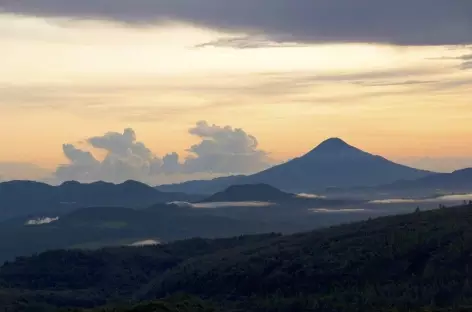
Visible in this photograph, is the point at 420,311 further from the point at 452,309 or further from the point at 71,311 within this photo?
the point at 71,311

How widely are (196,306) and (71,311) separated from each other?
22665mm

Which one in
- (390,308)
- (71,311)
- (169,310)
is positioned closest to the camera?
(169,310)

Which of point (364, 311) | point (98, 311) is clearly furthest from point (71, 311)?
point (364, 311)

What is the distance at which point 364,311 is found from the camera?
200 metres

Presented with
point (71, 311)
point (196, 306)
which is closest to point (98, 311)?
point (71, 311)

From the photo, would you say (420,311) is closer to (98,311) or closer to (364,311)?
(364,311)

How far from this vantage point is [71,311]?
17712 cm

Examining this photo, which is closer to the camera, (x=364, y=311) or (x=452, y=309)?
(x=452, y=309)

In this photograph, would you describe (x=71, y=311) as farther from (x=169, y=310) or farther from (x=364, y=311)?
(x=364, y=311)

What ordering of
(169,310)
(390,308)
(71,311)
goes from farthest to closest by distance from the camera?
(390,308) < (71,311) < (169,310)

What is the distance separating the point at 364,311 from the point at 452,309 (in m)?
24.3

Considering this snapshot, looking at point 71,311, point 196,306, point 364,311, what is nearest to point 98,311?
point 71,311

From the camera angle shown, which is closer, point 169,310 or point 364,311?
point 169,310

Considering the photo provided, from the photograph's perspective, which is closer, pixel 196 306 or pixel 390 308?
pixel 196 306
